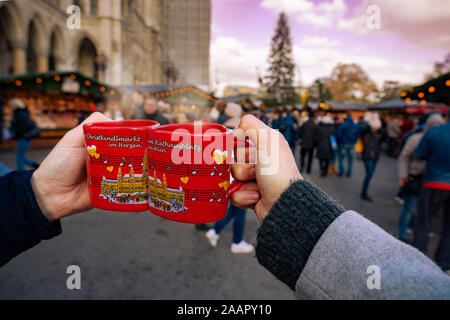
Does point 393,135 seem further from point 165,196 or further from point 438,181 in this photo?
point 165,196

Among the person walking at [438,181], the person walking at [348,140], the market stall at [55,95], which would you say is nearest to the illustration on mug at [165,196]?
the person walking at [438,181]

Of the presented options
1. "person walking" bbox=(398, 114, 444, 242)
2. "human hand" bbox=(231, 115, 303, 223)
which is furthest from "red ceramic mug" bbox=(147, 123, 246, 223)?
"person walking" bbox=(398, 114, 444, 242)

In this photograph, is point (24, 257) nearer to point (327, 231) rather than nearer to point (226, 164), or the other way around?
point (226, 164)

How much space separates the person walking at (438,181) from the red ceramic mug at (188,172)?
2.83m

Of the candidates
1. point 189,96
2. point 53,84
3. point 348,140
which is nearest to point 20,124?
point 53,84

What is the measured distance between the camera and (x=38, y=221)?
970mm

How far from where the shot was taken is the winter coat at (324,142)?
293 inches

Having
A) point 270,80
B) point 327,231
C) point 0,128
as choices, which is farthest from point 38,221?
point 270,80

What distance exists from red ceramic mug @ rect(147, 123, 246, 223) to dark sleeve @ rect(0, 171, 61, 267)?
450 mm

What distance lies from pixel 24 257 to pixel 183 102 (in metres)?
14.2

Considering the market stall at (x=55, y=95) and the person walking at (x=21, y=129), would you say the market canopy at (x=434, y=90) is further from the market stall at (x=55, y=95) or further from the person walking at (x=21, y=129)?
the market stall at (x=55, y=95)

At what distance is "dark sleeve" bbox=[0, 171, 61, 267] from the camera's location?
923 millimetres

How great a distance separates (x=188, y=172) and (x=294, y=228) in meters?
0.35
